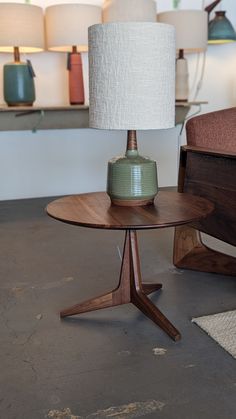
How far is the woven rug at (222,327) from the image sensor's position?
1.55 metres

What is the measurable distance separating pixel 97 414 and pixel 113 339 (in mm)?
408

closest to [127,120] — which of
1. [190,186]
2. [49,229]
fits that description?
[190,186]

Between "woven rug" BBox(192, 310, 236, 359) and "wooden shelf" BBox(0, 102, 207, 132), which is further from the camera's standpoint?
"wooden shelf" BBox(0, 102, 207, 132)

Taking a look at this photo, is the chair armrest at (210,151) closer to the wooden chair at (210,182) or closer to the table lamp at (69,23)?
the wooden chair at (210,182)

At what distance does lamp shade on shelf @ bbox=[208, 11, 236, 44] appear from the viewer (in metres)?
3.86

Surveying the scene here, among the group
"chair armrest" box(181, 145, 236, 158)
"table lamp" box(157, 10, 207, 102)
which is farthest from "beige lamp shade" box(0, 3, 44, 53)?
"chair armrest" box(181, 145, 236, 158)

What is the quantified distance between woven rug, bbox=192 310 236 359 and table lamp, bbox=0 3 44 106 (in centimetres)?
236

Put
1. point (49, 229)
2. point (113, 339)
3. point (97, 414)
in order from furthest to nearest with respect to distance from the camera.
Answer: point (49, 229), point (113, 339), point (97, 414)

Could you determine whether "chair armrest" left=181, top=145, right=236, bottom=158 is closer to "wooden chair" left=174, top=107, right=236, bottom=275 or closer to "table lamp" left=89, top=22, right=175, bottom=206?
"wooden chair" left=174, top=107, right=236, bottom=275

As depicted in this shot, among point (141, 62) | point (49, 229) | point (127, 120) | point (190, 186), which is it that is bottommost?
point (49, 229)

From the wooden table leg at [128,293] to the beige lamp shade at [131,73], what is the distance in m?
0.47

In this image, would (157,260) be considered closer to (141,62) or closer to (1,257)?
(1,257)

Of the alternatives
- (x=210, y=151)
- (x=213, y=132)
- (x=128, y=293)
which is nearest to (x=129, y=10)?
(x=213, y=132)

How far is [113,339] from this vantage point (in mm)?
1620
